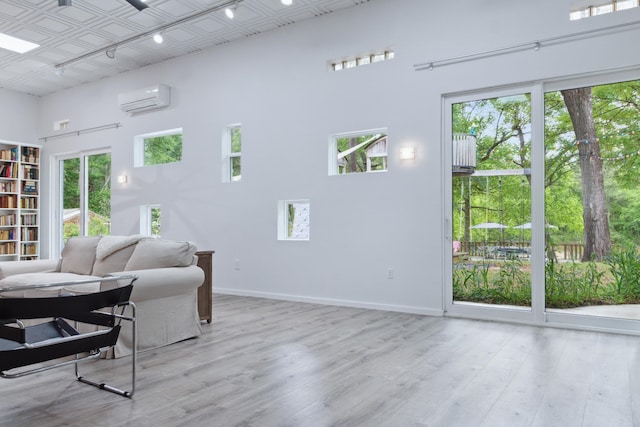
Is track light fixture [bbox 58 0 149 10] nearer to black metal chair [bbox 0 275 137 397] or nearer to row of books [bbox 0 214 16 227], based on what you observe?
black metal chair [bbox 0 275 137 397]

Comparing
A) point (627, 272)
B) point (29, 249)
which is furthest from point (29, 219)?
point (627, 272)

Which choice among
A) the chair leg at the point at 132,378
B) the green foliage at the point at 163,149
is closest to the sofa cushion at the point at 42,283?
the chair leg at the point at 132,378

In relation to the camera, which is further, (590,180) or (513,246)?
(513,246)

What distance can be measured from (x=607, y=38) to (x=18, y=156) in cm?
933

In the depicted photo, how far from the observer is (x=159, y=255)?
385cm

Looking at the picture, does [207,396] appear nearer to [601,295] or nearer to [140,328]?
[140,328]

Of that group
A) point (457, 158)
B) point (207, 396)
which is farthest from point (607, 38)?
point (207, 396)

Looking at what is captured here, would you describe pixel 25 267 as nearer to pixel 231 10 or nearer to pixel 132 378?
pixel 132 378

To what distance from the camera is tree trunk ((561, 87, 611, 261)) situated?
13.7ft

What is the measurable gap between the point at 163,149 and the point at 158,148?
0.14 metres

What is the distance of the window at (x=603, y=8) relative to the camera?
4.01 meters

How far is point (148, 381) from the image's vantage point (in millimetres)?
2816

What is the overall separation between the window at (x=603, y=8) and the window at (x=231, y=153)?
4.25 m

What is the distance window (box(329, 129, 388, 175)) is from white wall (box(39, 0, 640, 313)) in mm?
115
